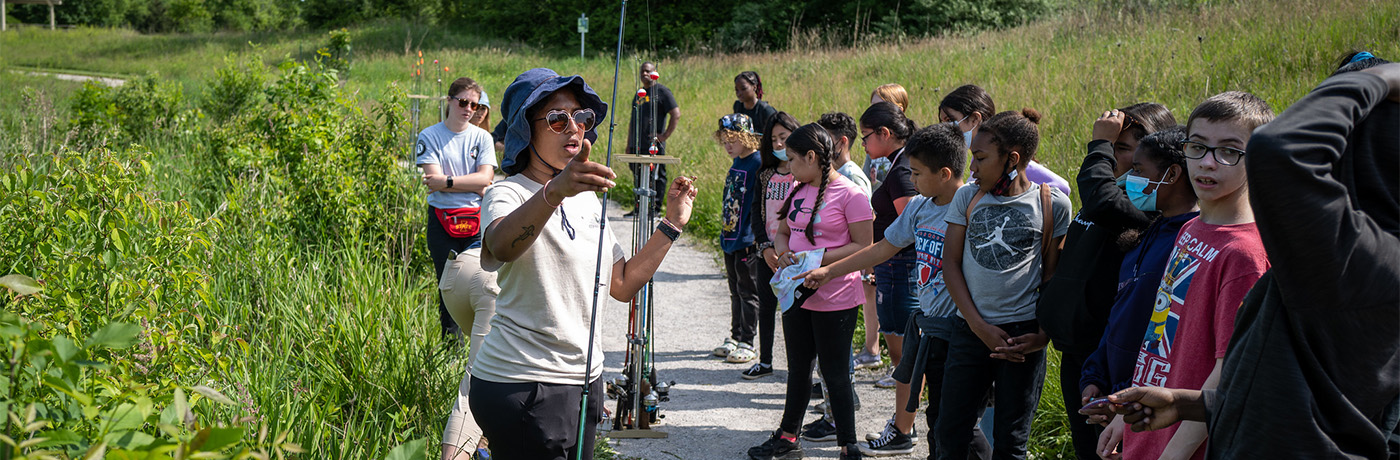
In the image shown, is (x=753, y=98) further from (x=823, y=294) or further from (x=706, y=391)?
(x=823, y=294)

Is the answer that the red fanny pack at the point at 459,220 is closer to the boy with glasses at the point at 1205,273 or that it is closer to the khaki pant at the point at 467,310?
the khaki pant at the point at 467,310

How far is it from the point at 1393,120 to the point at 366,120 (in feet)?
23.1

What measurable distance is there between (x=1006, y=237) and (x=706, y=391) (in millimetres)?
2665

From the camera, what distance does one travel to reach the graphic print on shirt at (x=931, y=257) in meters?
3.83

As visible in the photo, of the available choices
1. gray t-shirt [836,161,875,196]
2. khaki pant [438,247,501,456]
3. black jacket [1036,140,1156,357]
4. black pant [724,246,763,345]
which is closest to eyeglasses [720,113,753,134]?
black pant [724,246,763,345]

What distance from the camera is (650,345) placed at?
5055 mm

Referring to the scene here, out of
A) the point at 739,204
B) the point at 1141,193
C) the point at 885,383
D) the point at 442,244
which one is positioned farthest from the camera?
the point at 739,204

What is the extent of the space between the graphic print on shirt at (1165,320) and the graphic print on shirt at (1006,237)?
2.90 feet

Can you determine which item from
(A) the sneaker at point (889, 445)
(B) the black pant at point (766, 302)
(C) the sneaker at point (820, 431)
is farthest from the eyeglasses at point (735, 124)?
(A) the sneaker at point (889, 445)

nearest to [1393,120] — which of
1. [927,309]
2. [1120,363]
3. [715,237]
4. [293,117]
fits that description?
[1120,363]

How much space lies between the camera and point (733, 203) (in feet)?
19.8

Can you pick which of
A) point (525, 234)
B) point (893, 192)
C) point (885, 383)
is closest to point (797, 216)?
point (893, 192)

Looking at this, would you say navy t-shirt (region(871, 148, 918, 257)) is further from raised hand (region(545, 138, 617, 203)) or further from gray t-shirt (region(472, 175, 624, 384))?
raised hand (region(545, 138, 617, 203))

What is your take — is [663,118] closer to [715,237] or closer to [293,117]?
[715,237]
